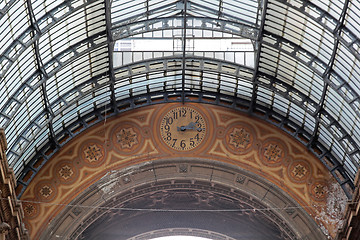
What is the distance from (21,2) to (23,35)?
2.16m

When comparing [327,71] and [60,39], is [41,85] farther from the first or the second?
[327,71]

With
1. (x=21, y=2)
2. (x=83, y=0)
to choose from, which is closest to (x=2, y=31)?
(x=21, y=2)

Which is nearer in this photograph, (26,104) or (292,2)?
(292,2)

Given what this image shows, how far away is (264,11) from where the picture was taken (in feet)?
154

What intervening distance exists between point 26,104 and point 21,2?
9109mm

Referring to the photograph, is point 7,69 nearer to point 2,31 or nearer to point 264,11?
point 2,31

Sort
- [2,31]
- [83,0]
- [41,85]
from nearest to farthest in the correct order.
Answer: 1. [2,31]
2. [83,0]
3. [41,85]

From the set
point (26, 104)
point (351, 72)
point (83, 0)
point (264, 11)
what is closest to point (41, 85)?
point (26, 104)

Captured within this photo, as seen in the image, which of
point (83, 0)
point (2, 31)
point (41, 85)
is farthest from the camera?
point (41, 85)

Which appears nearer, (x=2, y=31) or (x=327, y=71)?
(x=2, y=31)

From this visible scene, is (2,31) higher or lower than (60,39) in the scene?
lower

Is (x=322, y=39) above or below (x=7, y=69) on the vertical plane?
above

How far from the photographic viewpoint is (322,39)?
46875mm

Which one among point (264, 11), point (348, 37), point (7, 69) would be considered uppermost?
point (264, 11)
